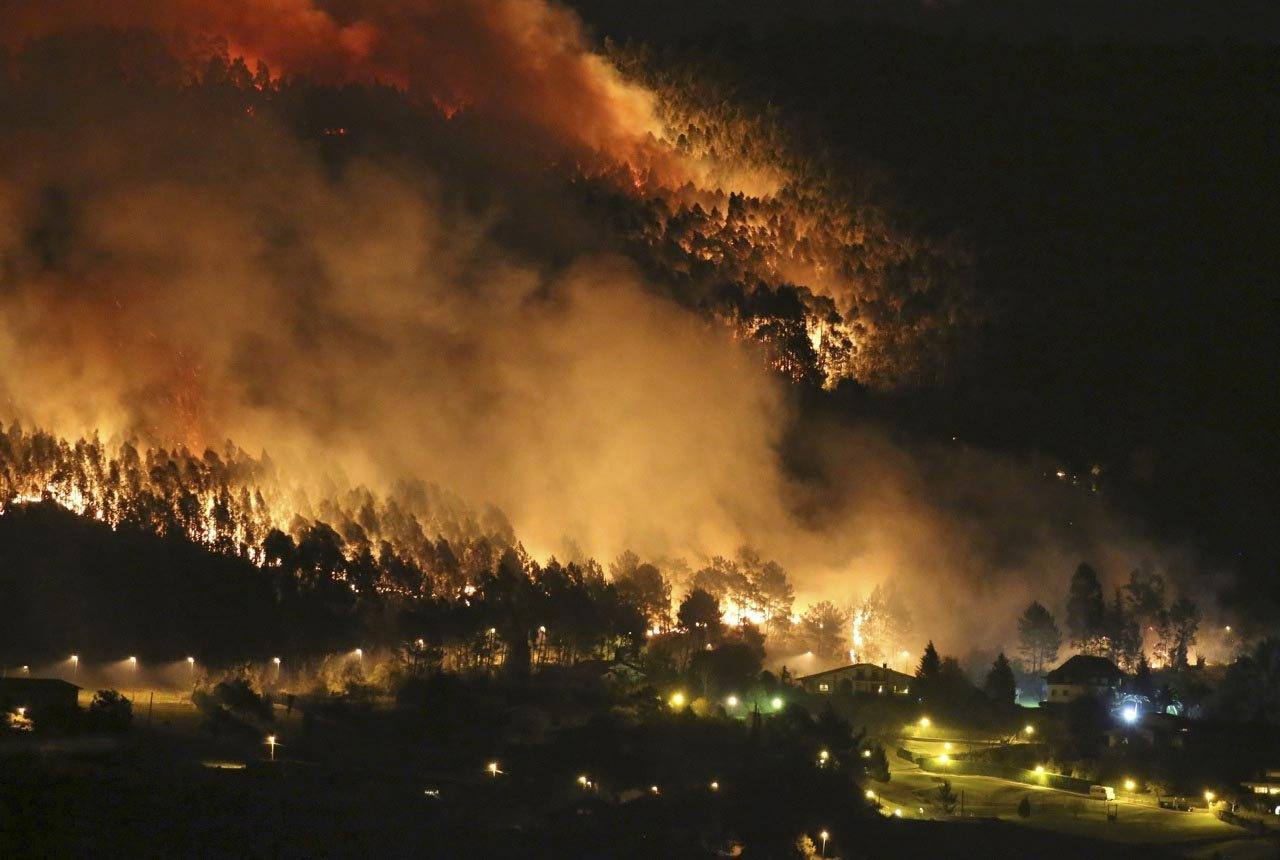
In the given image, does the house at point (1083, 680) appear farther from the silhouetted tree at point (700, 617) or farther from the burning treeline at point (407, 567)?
the silhouetted tree at point (700, 617)

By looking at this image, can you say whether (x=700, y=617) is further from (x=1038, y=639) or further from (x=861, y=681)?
(x=1038, y=639)

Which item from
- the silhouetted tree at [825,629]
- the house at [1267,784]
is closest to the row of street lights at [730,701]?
the silhouetted tree at [825,629]

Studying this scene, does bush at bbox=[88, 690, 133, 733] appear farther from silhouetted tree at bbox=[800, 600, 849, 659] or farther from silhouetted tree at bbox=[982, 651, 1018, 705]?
silhouetted tree at bbox=[982, 651, 1018, 705]

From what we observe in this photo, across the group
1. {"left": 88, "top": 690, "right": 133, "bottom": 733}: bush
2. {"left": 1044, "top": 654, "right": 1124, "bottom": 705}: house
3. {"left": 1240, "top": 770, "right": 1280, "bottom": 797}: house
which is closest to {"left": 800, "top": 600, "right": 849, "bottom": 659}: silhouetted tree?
{"left": 1044, "top": 654, "right": 1124, "bottom": 705}: house

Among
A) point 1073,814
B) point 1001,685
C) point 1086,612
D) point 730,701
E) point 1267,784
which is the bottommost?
point 1073,814

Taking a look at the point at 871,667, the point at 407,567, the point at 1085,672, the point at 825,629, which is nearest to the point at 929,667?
the point at 871,667

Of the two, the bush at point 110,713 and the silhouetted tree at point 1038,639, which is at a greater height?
the silhouetted tree at point 1038,639
